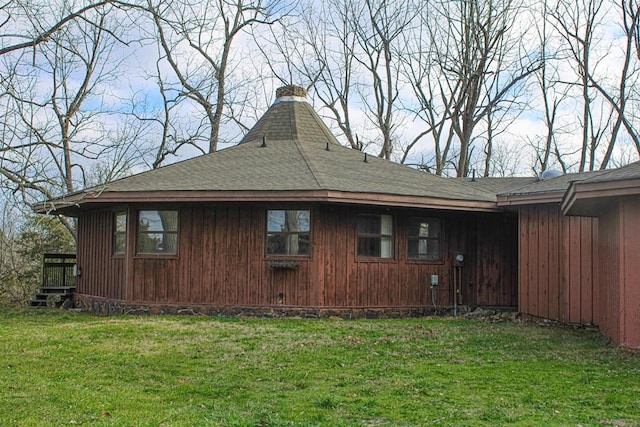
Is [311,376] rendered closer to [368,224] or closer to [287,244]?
[287,244]

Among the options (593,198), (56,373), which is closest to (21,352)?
(56,373)

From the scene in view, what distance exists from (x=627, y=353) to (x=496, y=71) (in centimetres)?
1867

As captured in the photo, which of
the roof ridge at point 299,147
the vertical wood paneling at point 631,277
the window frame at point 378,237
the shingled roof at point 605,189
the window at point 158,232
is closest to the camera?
the shingled roof at point 605,189

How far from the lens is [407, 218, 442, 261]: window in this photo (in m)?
13.5

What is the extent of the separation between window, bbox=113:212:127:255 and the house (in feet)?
0.13

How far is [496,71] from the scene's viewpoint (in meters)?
25.1

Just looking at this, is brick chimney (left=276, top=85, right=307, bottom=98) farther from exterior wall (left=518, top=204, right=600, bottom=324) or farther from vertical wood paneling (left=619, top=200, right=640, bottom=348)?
vertical wood paneling (left=619, top=200, right=640, bottom=348)

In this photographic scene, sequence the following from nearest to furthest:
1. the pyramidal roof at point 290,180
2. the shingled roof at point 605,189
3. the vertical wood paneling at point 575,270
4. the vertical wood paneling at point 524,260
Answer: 1. the shingled roof at point 605,189
2. the vertical wood paneling at point 575,270
3. the pyramidal roof at point 290,180
4. the vertical wood paneling at point 524,260

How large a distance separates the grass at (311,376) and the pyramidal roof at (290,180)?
240 cm

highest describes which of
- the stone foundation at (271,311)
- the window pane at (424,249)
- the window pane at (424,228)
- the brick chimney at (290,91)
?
the brick chimney at (290,91)

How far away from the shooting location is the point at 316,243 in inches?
488

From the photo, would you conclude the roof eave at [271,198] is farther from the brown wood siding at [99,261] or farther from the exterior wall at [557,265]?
the exterior wall at [557,265]

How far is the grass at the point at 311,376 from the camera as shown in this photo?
5367mm

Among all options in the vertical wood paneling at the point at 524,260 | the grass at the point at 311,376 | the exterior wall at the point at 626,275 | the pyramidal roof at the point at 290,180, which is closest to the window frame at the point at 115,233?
the pyramidal roof at the point at 290,180
